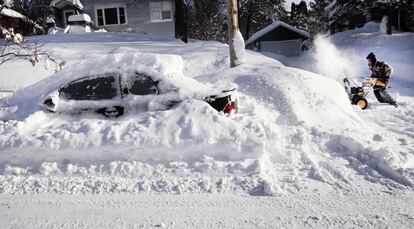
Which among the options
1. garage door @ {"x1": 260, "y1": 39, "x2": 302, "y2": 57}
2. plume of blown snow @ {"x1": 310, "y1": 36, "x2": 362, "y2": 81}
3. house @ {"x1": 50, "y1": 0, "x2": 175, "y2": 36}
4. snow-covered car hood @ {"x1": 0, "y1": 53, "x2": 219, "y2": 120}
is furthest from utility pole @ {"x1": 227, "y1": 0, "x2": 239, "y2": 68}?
garage door @ {"x1": 260, "y1": 39, "x2": 302, "y2": 57}

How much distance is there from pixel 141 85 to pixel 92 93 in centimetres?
90

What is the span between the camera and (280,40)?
34.8 meters

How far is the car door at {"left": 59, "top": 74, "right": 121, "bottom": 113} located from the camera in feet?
23.8

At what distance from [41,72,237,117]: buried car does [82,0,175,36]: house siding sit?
2618cm

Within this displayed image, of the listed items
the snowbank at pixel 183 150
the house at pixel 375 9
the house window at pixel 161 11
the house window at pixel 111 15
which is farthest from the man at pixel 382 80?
the house window at pixel 111 15

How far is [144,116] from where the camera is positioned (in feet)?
22.6

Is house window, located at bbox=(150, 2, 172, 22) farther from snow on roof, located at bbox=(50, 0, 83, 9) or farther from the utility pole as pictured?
the utility pole

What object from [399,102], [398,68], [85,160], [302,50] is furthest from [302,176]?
[302,50]

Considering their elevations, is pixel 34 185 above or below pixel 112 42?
below

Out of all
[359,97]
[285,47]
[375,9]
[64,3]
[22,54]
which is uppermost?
[64,3]

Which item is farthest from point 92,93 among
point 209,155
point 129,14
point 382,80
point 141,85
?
point 129,14

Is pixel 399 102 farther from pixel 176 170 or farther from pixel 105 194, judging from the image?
pixel 105 194

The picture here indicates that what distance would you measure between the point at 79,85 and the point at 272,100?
3891 millimetres

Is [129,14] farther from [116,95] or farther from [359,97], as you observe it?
[116,95]
